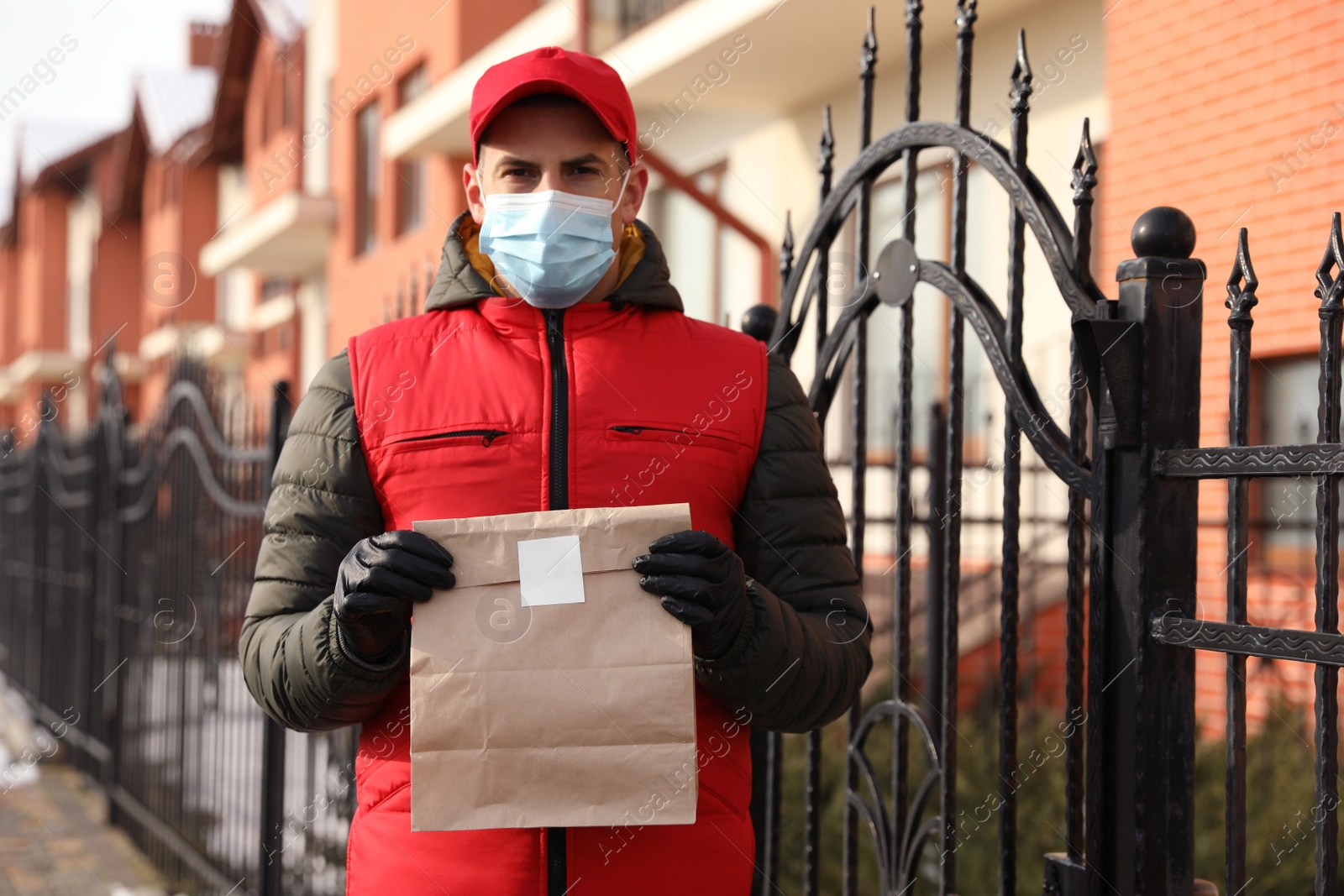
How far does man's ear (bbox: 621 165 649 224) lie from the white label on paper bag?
684 mm

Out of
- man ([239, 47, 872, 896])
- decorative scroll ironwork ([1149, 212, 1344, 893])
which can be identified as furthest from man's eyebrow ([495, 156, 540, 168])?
decorative scroll ironwork ([1149, 212, 1344, 893])

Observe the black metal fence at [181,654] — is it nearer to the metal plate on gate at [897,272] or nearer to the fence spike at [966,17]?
the metal plate on gate at [897,272]

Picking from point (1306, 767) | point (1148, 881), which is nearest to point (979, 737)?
Result: point (1306, 767)

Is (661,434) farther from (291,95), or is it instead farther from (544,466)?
(291,95)

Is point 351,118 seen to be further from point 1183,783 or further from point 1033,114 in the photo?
point 1183,783

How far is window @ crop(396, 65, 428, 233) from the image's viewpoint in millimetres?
15102

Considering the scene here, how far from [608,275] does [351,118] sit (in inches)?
613

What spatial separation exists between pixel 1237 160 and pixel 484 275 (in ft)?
16.8

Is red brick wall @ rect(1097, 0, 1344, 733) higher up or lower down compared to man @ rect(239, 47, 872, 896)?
higher up

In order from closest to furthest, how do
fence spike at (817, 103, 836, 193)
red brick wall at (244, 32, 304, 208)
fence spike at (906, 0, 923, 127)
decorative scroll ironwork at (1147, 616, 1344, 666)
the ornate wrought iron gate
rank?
decorative scroll ironwork at (1147, 616, 1344, 666)
the ornate wrought iron gate
fence spike at (906, 0, 923, 127)
fence spike at (817, 103, 836, 193)
red brick wall at (244, 32, 304, 208)

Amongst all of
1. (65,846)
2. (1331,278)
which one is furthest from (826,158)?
(65,846)

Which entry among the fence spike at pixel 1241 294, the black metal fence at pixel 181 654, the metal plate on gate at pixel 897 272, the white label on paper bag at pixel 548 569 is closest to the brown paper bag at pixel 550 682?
the white label on paper bag at pixel 548 569

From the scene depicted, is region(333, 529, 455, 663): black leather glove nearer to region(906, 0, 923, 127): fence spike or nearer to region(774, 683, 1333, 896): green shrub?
region(906, 0, 923, 127): fence spike

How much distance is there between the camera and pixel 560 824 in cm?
185
